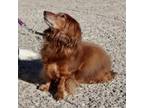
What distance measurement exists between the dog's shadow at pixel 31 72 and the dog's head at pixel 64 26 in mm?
326

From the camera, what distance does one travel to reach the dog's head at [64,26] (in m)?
2.71

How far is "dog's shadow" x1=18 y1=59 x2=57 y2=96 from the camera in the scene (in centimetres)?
297

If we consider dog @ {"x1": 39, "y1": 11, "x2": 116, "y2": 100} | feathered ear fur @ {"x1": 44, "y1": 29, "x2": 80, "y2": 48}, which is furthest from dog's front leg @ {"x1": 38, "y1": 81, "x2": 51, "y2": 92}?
feathered ear fur @ {"x1": 44, "y1": 29, "x2": 80, "y2": 48}

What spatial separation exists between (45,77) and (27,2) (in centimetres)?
97

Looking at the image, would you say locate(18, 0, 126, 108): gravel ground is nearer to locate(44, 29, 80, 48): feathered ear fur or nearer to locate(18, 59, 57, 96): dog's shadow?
locate(18, 59, 57, 96): dog's shadow

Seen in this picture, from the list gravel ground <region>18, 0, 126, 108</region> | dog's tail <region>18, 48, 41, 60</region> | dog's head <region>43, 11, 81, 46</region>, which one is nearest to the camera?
dog's head <region>43, 11, 81, 46</region>

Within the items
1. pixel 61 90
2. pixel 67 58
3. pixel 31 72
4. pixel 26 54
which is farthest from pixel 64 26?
pixel 26 54

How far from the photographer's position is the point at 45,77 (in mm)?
3002

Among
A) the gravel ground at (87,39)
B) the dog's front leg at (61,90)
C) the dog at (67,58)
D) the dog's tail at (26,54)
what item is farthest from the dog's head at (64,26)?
the dog's tail at (26,54)

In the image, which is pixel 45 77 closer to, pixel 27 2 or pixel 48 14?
pixel 48 14

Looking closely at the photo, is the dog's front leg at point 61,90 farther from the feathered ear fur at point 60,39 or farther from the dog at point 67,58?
the feathered ear fur at point 60,39

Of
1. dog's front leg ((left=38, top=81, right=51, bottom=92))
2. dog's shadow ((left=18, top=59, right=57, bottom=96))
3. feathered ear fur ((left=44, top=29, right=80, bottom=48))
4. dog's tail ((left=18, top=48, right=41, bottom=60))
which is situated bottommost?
dog's front leg ((left=38, top=81, right=51, bottom=92))

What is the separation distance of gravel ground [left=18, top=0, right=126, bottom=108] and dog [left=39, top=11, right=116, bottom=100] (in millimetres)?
61
